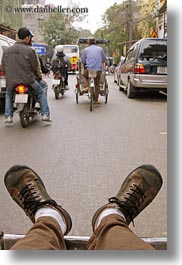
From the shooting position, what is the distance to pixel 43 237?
130 centimetres

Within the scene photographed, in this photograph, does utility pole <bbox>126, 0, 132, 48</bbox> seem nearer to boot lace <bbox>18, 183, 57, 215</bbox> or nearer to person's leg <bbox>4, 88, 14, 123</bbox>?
boot lace <bbox>18, 183, 57, 215</bbox>

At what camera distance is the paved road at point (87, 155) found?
1961 millimetres

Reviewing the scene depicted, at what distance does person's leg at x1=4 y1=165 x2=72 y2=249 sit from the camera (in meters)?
1.29

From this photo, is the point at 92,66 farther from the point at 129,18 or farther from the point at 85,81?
the point at 129,18

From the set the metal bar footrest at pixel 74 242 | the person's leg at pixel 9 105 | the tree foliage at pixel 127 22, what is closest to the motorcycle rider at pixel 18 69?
the person's leg at pixel 9 105

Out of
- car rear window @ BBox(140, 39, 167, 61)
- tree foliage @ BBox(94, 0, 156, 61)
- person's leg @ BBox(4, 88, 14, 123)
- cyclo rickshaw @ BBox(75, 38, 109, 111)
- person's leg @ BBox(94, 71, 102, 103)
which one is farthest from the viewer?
person's leg @ BBox(94, 71, 102, 103)

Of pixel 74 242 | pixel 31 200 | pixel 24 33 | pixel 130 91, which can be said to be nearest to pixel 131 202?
pixel 74 242

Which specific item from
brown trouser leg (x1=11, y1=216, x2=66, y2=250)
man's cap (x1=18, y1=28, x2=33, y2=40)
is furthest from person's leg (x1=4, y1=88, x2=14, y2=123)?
brown trouser leg (x1=11, y1=216, x2=66, y2=250)

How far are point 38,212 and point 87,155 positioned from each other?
51.2 inches

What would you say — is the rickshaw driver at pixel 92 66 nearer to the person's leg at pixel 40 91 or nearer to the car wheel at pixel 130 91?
the car wheel at pixel 130 91

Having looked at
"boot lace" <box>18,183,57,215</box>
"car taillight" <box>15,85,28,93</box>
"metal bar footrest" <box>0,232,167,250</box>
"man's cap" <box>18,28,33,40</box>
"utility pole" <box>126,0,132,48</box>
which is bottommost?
"metal bar footrest" <box>0,232,167,250</box>

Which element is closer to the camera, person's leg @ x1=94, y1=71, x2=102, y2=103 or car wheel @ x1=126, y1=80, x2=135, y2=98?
car wheel @ x1=126, y1=80, x2=135, y2=98

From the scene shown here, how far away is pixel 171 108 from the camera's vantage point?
1.36 m

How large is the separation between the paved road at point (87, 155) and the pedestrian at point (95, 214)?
0.83 ft
